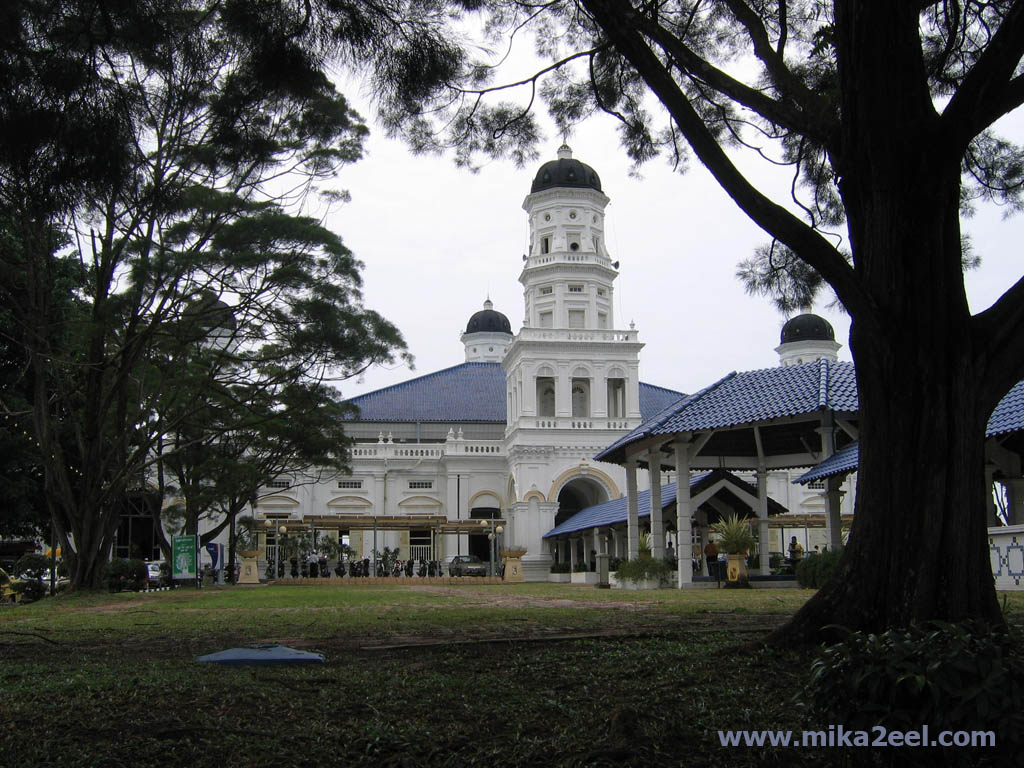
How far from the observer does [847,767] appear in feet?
11.6

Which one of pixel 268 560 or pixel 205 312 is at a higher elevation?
pixel 205 312

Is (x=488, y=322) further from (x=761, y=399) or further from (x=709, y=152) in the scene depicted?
(x=709, y=152)

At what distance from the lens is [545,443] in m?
45.0

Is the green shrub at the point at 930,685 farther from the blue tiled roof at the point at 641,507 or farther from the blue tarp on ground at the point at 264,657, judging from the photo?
the blue tiled roof at the point at 641,507

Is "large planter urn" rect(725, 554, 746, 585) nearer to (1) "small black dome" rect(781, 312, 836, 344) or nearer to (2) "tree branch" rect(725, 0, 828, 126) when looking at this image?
(2) "tree branch" rect(725, 0, 828, 126)

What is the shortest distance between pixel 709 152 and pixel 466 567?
35734 mm

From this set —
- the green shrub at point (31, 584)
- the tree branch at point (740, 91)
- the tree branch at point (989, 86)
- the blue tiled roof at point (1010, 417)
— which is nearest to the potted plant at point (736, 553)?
the blue tiled roof at point (1010, 417)

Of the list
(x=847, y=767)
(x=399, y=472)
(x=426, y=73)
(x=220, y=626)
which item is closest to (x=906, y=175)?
(x=847, y=767)

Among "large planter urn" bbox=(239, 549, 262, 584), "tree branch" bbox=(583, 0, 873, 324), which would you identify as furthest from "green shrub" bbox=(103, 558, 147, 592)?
"tree branch" bbox=(583, 0, 873, 324)

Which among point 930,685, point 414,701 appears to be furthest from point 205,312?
point 930,685

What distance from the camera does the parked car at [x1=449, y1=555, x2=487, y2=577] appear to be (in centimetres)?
4038

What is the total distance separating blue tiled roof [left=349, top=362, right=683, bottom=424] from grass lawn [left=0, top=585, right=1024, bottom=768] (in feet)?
153

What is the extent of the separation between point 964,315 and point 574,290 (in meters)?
41.0

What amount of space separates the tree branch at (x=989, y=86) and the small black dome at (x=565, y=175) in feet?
131
